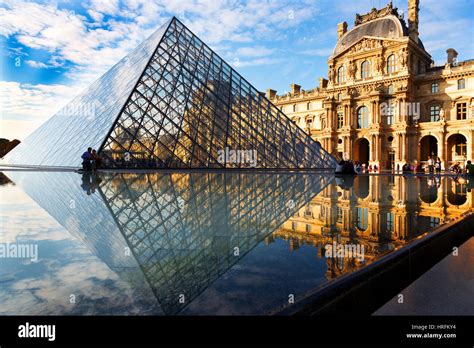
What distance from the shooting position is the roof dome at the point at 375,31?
36344 mm

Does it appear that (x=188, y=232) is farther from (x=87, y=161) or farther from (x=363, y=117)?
(x=363, y=117)

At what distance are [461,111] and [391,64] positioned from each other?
898 cm

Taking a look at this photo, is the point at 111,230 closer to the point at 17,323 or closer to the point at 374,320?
the point at 17,323

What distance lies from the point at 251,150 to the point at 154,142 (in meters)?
5.14

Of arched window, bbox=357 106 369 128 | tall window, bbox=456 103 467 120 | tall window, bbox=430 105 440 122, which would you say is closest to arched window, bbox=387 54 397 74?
arched window, bbox=357 106 369 128

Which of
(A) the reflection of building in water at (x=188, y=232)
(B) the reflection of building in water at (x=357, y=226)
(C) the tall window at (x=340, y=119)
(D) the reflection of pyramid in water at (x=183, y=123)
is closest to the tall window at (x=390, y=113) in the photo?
(C) the tall window at (x=340, y=119)

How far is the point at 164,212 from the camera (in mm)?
4211

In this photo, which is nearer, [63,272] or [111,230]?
[63,272]

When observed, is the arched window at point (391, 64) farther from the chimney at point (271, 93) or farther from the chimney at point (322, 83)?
the chimney at point (271, 93)

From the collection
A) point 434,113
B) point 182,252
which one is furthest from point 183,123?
point 434,113

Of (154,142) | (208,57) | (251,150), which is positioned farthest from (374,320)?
(208,57)

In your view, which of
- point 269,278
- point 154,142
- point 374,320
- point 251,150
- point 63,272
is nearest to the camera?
point 374,320

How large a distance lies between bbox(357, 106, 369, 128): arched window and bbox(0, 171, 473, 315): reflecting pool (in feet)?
118

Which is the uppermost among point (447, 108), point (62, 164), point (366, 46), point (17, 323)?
point (366, 46)
